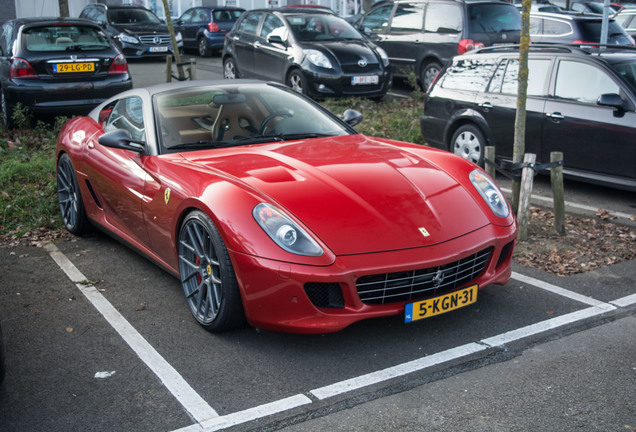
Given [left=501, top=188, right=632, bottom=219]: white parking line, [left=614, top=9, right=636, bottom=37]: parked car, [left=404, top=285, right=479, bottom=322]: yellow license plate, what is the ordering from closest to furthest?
[left=404, top=285, right=479, bottom=322]: yellow license plate < [left=501, top=188, right=632, bottom=219]: white parking line < [left=614, top=9, right=636, bottom=37]: parked car

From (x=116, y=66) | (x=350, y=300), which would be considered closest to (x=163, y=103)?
(x=350, y=300)

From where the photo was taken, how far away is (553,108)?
7973 millimetres

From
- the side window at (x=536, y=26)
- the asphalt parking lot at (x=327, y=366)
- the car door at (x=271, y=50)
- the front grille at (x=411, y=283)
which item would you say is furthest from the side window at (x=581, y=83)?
the side window at (x=536, y=26)

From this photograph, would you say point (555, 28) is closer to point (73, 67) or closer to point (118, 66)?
point (118, 66)

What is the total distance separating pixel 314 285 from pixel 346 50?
9342mm

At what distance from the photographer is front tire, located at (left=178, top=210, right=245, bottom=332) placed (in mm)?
4250

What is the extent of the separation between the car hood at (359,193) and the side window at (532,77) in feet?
11.7

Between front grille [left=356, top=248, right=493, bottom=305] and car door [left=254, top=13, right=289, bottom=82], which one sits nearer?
front grille [left=356, top=248, right=493, bottom=305]

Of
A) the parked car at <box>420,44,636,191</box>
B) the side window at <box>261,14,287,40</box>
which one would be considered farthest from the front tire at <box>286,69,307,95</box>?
the parked car at <box>420,44,636,191</box>

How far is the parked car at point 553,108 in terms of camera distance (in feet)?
24.4

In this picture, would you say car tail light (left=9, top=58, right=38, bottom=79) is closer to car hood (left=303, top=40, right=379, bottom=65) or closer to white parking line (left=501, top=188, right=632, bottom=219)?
car hood (left=303, top=40, right=379, bottom=65)

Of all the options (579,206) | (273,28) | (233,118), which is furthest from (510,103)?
(273,28)

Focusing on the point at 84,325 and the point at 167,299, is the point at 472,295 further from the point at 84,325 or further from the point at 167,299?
the point at 84,325

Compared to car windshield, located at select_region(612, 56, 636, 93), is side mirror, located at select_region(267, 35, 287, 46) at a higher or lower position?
higher
